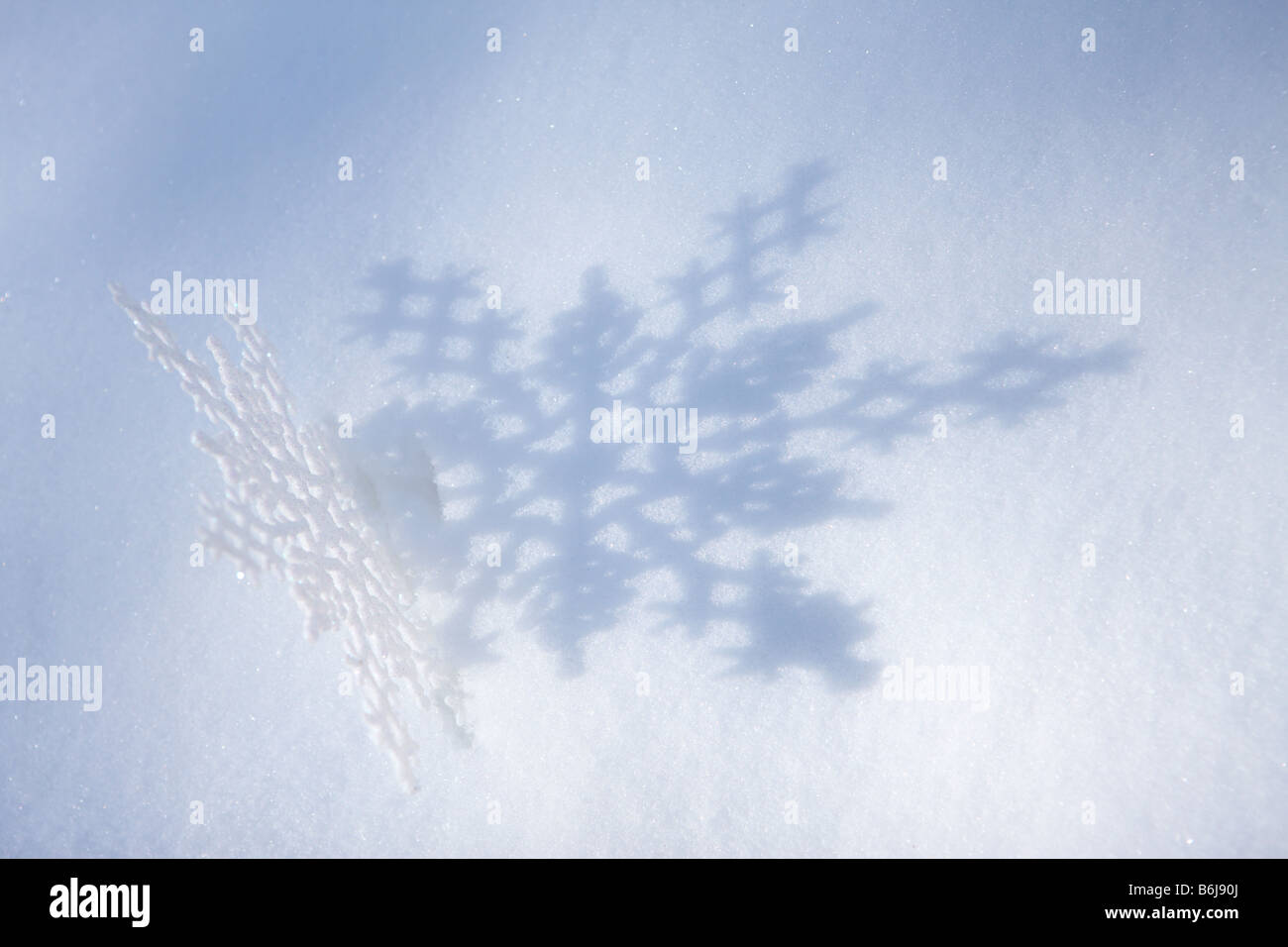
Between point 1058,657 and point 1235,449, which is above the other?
point 1235,449

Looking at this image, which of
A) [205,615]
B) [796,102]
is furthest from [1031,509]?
[205,615]

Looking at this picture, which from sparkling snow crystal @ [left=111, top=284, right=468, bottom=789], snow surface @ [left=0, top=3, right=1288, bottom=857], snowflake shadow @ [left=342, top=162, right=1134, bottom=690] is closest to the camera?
sparkling snow crystal @ [left=111, top=284, right=468, bottom=789]

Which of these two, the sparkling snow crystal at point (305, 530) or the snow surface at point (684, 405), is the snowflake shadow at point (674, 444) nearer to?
the snow surface at point (684, 405)

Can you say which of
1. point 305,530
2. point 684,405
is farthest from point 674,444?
A: point 305,530

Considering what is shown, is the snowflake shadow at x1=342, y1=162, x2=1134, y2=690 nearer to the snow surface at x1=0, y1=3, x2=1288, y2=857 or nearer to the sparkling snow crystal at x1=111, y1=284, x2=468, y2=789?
the snow surface at x1=0, y1=3, x2=1288, y2=857

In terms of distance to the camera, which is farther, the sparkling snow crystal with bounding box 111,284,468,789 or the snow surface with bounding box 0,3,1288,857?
the snow surface with bounding box 0,3,1288,857

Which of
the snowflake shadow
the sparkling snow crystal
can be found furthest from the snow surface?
the sparkling snow crystal

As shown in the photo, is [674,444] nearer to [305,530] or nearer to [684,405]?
[684,405]

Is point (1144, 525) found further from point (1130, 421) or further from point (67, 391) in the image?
point (67, 391)

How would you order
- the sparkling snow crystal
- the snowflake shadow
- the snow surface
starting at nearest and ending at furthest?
the sparkling snow crystal < the snow surface < the snowflake shadow
